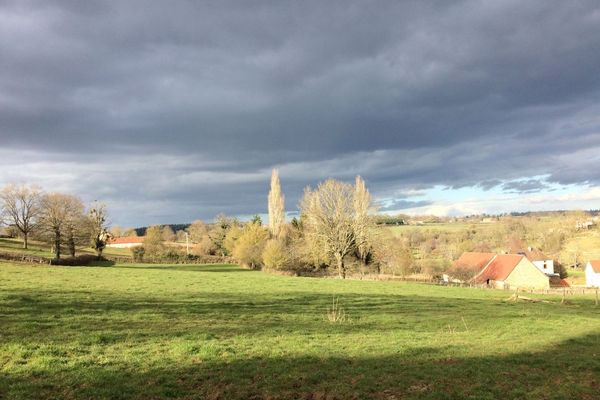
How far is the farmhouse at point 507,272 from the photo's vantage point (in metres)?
68.1

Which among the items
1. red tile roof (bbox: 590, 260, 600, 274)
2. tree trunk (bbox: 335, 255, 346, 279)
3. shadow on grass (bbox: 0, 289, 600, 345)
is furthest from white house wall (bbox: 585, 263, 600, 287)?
shadow on grass (bbox: 0, 289, 600, 345)

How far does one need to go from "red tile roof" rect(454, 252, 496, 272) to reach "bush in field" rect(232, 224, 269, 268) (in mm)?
36871

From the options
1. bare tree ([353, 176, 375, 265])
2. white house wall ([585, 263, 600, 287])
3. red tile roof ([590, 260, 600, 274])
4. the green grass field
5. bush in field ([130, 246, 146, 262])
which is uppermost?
bare tree ([353, 176, 375, 265])

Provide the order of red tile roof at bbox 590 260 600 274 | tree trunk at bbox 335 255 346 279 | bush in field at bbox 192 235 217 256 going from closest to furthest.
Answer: tree trunk at bbox 335 255 346 279 < red tile roof at bbox 590 260 600 274 < bush in field at bbox 192 235 217 256

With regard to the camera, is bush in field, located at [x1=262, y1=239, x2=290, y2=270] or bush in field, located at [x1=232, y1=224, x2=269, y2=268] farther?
bush in field, located at [x1=232, y1=224, x2=269, y2=268]

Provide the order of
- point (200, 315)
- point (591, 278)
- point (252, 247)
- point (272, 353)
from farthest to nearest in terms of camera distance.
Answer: point (591, 278) → point (252, 247) → point (200, 315) → point (272, 353)

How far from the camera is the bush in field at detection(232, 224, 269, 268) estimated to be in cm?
7744

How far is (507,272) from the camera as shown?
2680 inches

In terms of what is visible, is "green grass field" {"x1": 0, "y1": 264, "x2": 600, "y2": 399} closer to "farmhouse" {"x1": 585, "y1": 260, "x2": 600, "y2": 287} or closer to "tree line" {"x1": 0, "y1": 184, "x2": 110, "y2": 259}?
"tree line" {"x1": 0, "y1": 184, "x2": 110, "y2": 259}

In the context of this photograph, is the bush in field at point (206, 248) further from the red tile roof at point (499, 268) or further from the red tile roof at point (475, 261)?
the red tile roof at point (499, 268)

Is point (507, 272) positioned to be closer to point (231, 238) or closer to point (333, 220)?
point (333, 220)

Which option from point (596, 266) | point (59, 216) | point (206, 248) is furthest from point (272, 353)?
point (206, 248)

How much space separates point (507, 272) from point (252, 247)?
45967mm

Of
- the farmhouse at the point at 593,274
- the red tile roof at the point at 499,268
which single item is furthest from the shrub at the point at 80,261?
the farmhouse at the point at 593,274
